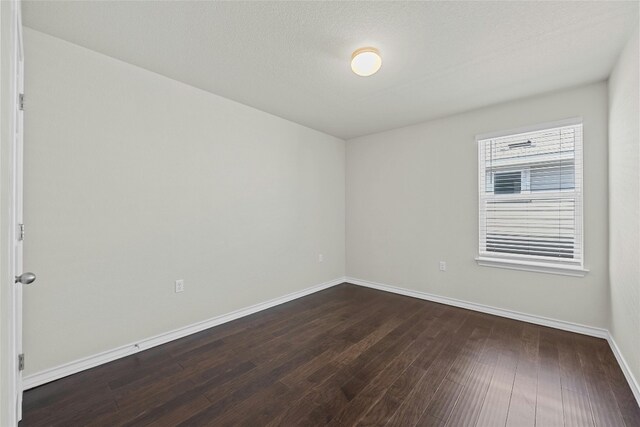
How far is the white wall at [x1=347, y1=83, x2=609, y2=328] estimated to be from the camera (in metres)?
2.71

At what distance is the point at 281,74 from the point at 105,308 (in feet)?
8.12

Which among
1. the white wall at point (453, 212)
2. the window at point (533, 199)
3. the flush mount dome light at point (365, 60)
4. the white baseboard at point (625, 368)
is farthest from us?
the window at point (533, 199)

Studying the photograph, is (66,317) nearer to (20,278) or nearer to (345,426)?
(20,278)

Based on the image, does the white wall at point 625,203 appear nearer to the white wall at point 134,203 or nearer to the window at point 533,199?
the window at point 533,199

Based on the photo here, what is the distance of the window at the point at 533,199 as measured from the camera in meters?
2.85

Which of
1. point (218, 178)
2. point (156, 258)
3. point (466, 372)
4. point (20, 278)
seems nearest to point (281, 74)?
point (218, 178)

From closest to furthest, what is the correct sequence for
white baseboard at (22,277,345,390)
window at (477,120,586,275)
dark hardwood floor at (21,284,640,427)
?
dark hardwood floor at (21,284,640,427) → white baseboard at (22,277,345,390) → window at (477,120,586,275)

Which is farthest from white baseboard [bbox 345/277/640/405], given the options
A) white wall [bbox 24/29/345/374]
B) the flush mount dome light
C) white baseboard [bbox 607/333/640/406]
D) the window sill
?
the flush mount dome light

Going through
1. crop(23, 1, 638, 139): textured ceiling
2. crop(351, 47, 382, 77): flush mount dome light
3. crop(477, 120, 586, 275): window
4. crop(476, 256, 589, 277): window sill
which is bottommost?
crop(476, 256, 589, 277): window sill

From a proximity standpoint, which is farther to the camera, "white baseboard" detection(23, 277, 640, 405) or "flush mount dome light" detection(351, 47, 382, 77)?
"flush mount dome light" detection(351, 47, 382, 77)

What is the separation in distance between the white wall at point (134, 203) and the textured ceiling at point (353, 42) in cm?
29

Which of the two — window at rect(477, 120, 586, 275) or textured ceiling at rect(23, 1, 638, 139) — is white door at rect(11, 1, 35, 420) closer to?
textured ceiling at rect(23, 1, 638, 139)

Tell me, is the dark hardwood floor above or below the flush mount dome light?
below

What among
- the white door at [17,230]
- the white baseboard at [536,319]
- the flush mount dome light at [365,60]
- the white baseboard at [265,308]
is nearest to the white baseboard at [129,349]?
the white baseboard at [265,308]
